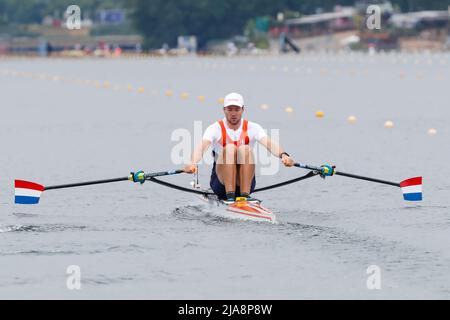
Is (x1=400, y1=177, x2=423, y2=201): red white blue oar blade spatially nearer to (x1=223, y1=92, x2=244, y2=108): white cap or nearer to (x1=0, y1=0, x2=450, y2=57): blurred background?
(x1=223, y1=92, x2=244, y2=108): white cap

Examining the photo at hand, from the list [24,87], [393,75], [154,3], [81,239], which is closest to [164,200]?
[81,239]

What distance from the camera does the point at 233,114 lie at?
22.0 m

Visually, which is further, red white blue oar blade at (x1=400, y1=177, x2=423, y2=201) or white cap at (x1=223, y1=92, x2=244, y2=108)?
red white blue oar blade at (x1=400, y1=177, x2=423, y2=201)

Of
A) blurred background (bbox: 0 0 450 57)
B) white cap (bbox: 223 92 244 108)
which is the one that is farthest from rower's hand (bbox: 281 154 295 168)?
blurred background (bbox: 0 0 450 57)

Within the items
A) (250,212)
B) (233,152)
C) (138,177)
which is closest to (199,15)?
(138,177)

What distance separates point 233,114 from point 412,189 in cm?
309

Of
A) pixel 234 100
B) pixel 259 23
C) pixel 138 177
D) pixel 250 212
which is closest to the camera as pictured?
pixel 250 212

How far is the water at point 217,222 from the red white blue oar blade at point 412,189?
24 cm

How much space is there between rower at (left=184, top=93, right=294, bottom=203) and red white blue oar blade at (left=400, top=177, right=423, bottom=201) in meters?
2.10

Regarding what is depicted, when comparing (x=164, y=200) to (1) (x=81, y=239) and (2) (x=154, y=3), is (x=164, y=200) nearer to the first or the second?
(1) (x=81, y=239)

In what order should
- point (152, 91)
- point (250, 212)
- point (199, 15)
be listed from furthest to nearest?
1. point (199, 15)
2. point (152, 91)
3. point (250, 212)

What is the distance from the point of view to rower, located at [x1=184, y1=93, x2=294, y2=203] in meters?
21.7

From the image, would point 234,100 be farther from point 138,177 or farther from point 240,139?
point 138,177

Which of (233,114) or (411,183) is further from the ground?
(233,114)
